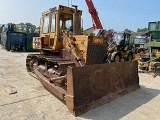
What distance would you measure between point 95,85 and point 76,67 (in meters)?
0.76

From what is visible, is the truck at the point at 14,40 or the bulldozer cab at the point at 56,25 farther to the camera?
the truck at the point at 14,40

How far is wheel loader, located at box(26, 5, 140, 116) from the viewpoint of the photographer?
15.2 feet

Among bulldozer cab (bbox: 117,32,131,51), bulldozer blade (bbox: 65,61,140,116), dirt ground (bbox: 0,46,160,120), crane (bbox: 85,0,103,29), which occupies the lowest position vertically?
dirt ground (bbox: 0,46,160,120)

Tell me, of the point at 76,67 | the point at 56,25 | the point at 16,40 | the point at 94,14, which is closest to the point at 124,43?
the point at 94,14

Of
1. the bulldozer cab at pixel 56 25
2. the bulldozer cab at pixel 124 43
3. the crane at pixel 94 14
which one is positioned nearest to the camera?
the bulldozer cab at pixel 56 25

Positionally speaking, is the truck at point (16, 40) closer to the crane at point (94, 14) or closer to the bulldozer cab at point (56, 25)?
the crane at point (94, 14)

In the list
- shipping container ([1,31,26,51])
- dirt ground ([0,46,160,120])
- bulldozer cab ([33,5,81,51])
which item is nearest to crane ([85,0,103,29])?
shipping container ([1,31,26,51])

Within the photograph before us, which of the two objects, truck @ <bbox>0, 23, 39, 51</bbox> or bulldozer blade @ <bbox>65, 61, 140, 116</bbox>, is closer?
bulldozer blade @ <bbox>65, 61, 140, 116</bbox>

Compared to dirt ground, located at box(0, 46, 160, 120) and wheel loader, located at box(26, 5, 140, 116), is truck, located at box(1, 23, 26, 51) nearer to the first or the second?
wheel loader, located at box(26, 5, 140, 116)

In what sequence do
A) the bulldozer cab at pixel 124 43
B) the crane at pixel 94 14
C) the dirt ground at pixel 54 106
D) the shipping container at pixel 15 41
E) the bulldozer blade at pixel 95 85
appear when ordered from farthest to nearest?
the shipping container at pixel 15 41, the crane at pixel 94 14, the bulldozer cab at pixel 124 43, the bulldozer blade at pixel 95 85, the dirt ground at pixel 54 106

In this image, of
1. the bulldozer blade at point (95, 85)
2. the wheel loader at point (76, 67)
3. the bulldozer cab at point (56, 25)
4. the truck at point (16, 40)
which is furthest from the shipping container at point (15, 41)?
the bulldozer blade at point (95, 85)

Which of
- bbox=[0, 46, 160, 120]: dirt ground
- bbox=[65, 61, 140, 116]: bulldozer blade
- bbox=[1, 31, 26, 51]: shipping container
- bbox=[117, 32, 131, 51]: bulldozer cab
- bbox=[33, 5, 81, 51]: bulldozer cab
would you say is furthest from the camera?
bbox=[1, 31, 26, 51]: shipping container

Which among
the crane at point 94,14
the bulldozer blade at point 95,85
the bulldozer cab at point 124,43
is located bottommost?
the bulldozer blade at point 95,85

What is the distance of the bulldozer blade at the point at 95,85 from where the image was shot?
452cm
